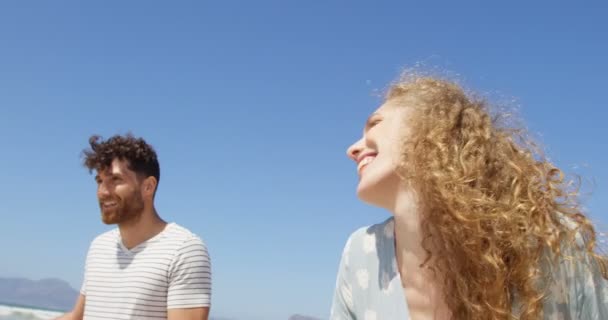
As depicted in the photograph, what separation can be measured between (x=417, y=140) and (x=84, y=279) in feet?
11.1

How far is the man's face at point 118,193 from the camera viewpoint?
14.2 feet

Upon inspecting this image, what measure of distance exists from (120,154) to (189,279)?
1239mm

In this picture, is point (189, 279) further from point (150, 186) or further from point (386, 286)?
point (386, 286)

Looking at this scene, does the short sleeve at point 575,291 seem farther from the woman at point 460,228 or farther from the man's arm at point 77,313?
the man's arm at point 77,313

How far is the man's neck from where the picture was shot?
429 centimetres

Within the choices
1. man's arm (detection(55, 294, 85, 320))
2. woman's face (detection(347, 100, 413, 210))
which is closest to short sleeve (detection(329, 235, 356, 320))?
woman's face (detection(347, 100, 413, 210))

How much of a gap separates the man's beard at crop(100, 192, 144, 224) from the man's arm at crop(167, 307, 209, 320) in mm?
860

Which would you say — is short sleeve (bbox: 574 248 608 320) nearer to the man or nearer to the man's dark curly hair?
the man

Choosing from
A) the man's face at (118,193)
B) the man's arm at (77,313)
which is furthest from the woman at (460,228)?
the man's arm at (77,313)

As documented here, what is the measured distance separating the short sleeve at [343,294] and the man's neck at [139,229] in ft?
7.76

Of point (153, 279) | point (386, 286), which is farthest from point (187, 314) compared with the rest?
point (386, 286)

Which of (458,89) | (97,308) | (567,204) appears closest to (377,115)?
(458,89)

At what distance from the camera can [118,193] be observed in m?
4.37

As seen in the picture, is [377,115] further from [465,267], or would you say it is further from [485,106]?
[465,267]
